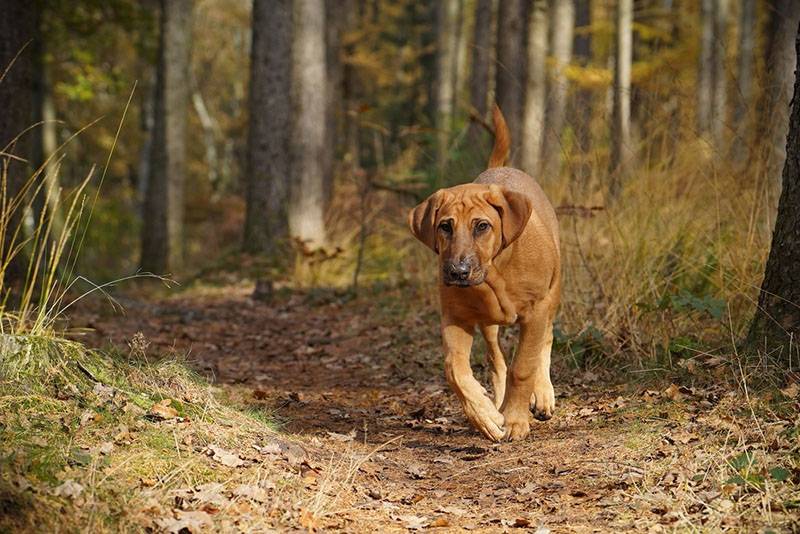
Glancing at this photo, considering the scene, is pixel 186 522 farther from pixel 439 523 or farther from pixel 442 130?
pixel 442 130

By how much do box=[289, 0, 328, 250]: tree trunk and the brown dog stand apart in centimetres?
812

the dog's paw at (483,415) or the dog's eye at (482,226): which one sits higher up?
the dog's eye at (482,226)

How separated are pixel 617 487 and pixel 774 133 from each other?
139 inches

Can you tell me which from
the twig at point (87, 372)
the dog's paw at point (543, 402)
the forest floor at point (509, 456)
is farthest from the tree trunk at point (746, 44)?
the twig at point (87, 372)

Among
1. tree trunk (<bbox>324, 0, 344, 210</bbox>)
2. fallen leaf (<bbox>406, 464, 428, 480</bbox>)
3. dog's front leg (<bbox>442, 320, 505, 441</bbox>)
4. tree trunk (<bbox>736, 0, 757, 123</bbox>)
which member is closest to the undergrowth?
fallen leaf (<bbox>406, 464, 428, 480</bbox>)

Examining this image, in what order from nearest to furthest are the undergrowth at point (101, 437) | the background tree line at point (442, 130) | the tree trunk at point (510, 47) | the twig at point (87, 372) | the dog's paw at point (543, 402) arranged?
the undergrowth at point (101, 437)
the twig at point (87, 372)
the dog's paw at point (543, 402)
the background tree line at point (442, 130)
the tree trunk at point (510, 47)

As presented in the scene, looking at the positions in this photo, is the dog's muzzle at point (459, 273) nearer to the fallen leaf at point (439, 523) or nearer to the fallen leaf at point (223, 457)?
the fallen leaf at point (439, 523)

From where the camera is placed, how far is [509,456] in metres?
4.94

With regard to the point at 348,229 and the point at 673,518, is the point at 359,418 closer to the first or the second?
the point at 673,518

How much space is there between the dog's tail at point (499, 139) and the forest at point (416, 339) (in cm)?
73

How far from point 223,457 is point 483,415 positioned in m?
1.51

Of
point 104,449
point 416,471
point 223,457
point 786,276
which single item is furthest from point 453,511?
point 786,276

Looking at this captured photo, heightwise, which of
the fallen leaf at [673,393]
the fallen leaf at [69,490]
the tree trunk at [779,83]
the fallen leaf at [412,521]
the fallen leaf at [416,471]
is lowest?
the fallen leaf at [416,471]

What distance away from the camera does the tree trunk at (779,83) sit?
21.5 feet
